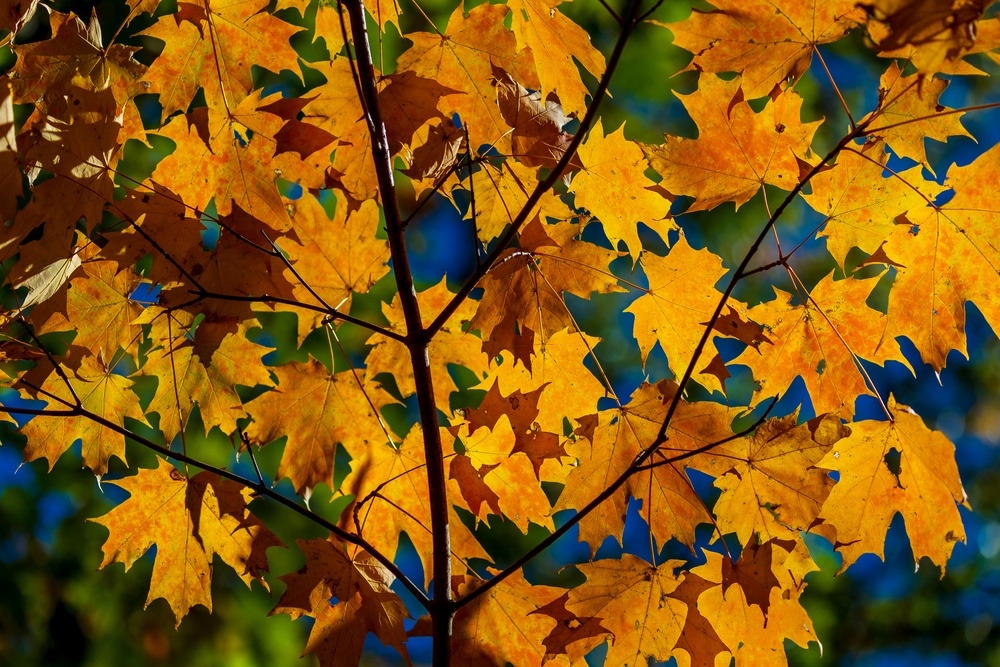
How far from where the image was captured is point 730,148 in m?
1.48

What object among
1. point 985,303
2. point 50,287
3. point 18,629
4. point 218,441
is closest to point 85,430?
point 50,287

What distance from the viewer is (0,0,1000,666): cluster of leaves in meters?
1.37

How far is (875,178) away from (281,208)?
3.88 feet

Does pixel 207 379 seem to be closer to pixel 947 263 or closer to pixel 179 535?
pixel 179 535

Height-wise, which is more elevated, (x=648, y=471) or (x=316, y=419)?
(x=648, y=471)

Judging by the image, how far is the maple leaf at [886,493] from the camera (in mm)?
1427

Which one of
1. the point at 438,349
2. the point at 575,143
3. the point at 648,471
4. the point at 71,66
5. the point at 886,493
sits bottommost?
the point at 438,349

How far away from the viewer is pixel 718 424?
1490 mm

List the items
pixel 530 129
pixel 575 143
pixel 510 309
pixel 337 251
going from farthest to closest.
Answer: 1. pixel 337 251
2. pixel 510 309
3. pixel 530 129
4. pixel 575 143

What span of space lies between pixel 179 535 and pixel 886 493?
4.81 ft

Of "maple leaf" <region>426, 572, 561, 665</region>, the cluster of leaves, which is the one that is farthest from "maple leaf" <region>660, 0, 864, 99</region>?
"maple leaf" <region>426, 572, 561, 665</region>

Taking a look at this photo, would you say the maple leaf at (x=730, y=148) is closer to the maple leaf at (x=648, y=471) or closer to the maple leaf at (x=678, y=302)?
the maple leaf at (x=678, y=302)

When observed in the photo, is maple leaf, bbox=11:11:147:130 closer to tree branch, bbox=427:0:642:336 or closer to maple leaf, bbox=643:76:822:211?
tree branch, bbox=427:0:642:336

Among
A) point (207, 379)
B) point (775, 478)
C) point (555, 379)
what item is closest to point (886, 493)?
point (775, 478)
